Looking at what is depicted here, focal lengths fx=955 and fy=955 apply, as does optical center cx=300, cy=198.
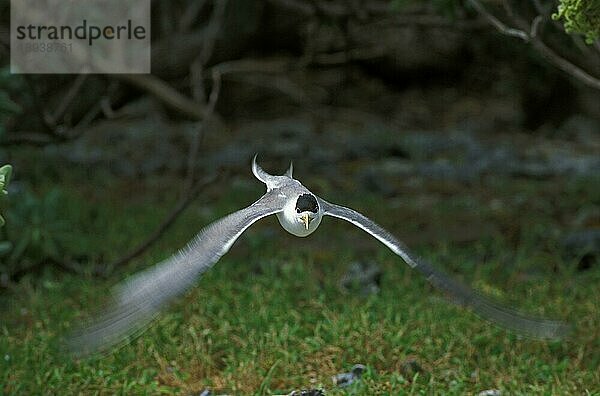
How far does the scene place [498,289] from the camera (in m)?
4.05

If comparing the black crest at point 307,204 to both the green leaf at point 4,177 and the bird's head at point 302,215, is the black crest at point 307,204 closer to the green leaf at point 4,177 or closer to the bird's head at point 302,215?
the bird's head at point 302,215

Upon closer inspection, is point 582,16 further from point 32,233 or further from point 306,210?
point 32,233

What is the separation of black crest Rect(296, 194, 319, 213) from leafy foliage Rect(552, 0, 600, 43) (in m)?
0.94

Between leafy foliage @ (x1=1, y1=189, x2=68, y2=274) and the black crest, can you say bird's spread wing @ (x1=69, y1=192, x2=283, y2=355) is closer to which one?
the black crest

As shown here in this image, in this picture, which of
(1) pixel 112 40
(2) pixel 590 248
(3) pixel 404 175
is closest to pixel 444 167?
(3) pixel 404 175

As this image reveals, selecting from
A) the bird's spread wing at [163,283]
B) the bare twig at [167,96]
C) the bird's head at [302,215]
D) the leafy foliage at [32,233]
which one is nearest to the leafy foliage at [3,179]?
the bird's spread wing at [163,283]

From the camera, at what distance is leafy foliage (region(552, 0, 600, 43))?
2580 millimetres

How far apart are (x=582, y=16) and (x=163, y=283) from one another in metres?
1.36

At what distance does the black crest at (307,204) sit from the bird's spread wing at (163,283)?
0.23 ft

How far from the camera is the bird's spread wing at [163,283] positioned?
2160 millimetres

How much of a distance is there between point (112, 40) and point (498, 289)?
2.32m

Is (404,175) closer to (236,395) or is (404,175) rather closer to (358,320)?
(358,320)

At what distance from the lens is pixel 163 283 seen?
2203mm

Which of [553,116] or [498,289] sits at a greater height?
[498,289]
